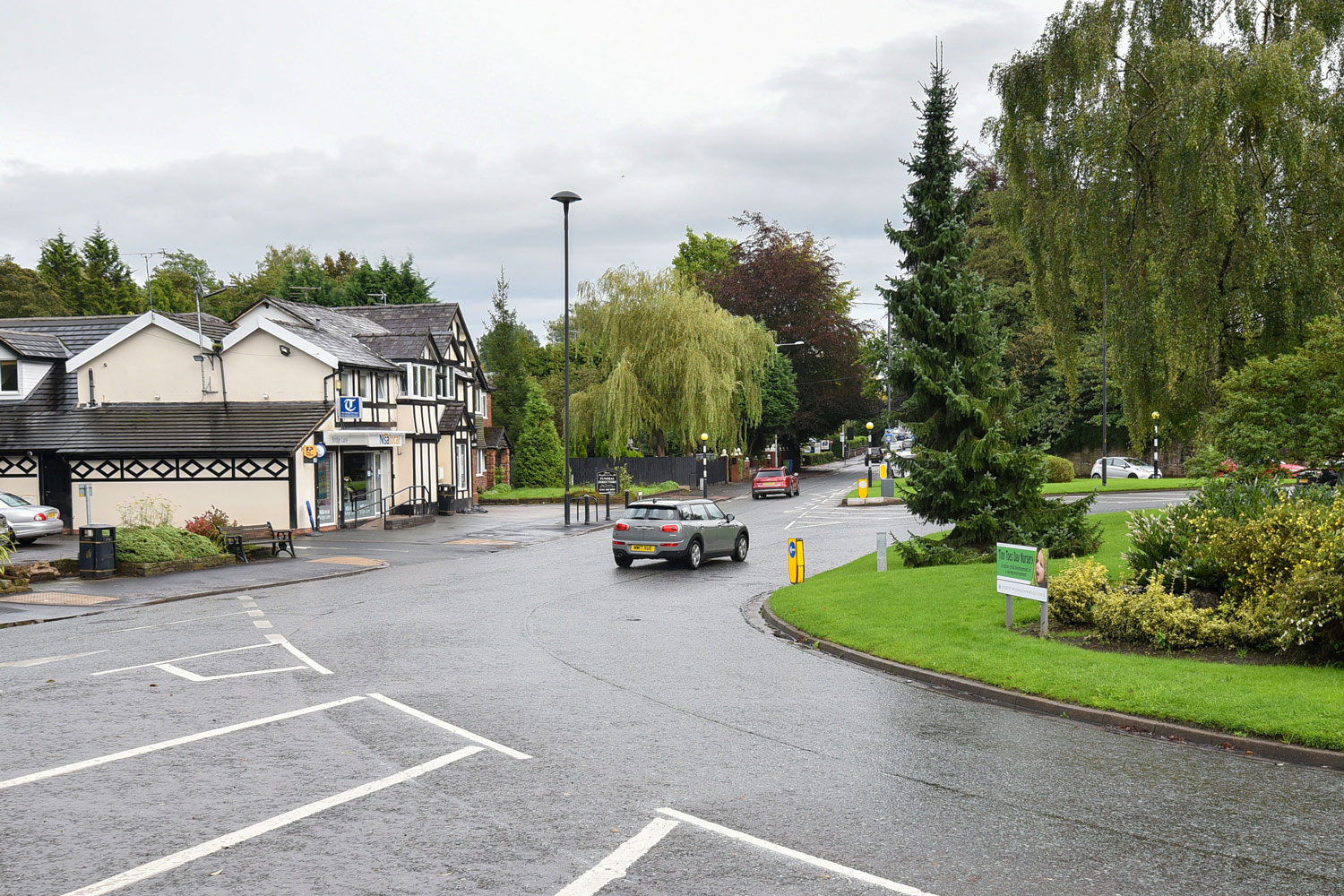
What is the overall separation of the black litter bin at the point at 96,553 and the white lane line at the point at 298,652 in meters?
9.23

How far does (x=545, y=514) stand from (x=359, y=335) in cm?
1130

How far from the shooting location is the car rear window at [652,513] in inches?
923

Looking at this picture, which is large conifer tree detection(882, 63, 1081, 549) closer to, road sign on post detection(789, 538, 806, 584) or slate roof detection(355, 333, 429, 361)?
road sign on post detection(789, 538, 806, 584)

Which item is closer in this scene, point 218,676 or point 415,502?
point 218,676

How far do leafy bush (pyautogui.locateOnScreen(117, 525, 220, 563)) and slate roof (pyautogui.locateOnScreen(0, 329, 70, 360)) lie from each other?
53.6ft

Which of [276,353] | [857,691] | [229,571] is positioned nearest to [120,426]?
[276,353]

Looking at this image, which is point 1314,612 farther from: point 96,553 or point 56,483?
point 56,483

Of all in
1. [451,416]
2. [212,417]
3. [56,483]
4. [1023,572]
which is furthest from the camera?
[451,416]

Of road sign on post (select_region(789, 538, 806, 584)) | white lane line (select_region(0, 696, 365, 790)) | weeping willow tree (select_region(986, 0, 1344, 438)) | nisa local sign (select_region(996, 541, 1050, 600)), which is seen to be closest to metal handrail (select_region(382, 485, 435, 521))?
road sign on post (select_region(789, 538, 806, 584))

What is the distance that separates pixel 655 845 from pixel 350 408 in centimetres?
3109

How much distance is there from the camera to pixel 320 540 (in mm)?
31125

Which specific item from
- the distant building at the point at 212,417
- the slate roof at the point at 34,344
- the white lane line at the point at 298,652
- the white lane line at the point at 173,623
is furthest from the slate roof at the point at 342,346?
the white lane line at the point at 298,652

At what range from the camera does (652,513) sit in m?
23.6

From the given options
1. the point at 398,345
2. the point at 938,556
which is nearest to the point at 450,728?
the point at 938,556
